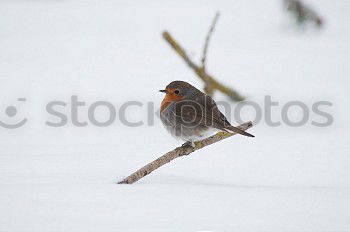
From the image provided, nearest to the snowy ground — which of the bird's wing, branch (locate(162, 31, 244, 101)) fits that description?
branch (locate(162, 31, 244, 101))

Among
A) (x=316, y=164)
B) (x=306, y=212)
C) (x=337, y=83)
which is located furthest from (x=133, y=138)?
(x=337, y=83)

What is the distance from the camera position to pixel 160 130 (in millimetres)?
6500

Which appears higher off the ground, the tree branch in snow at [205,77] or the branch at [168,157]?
the tree branch in snow at [205,77]

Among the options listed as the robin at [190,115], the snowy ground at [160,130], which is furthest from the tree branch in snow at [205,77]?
the robin at [190,115]

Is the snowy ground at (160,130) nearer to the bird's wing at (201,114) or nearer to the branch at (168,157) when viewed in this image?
the branch at (168,157)

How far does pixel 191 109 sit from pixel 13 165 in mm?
1712

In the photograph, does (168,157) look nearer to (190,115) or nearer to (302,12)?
(190,115)

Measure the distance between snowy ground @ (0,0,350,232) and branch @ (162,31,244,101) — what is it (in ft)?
0.93

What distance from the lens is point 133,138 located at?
604 centimetres

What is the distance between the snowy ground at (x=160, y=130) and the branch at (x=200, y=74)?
0.28 m

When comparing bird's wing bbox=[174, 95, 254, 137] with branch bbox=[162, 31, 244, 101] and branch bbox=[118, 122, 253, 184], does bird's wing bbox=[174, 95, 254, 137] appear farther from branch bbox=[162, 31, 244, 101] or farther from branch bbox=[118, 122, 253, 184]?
branch bbox=[162, 31, 244, 101]

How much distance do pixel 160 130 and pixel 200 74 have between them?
984mm

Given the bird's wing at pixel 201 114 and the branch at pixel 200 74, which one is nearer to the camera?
the bird's wing at pixel 201 114

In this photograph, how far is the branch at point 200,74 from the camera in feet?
22.9
